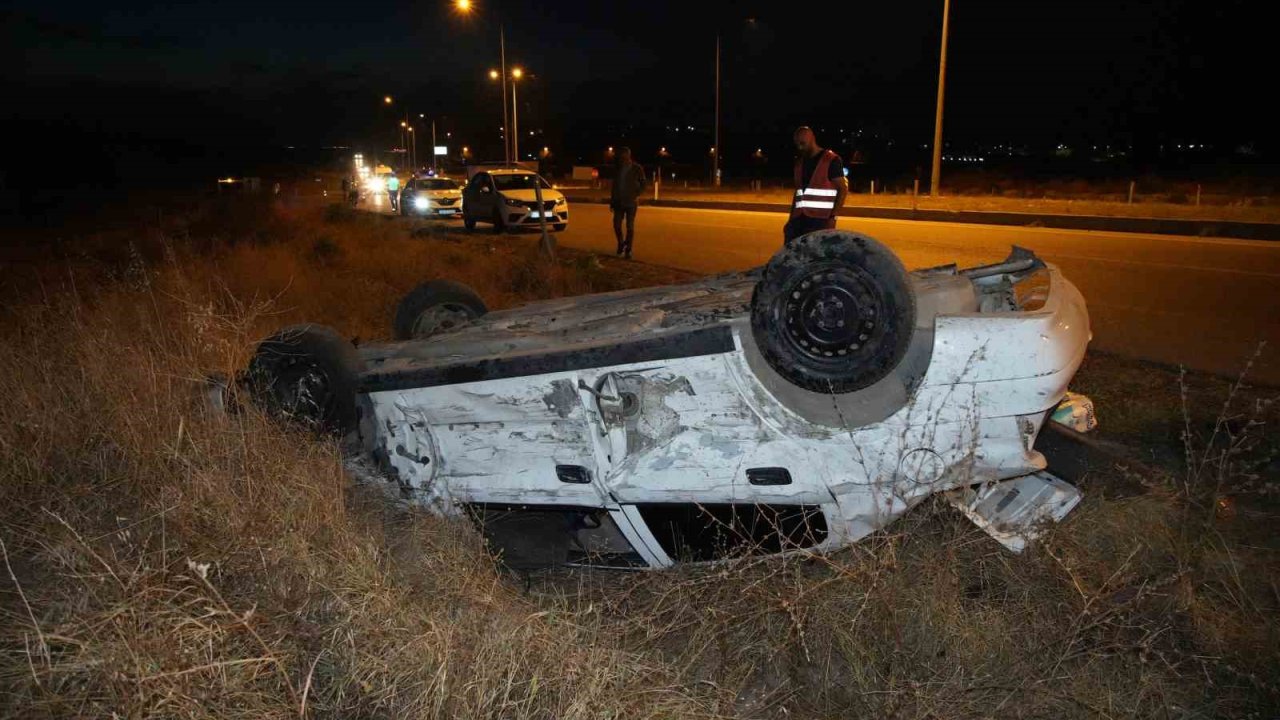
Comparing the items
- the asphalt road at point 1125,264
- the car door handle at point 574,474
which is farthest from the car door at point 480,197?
the car door handle at point 574,474

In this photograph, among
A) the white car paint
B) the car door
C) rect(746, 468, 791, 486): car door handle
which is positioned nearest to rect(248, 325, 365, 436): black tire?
the white car paint

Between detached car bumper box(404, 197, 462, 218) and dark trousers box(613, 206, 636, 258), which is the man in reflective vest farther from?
detached car bumper box(404, 197, 462, 218)

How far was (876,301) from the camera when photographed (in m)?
2.95

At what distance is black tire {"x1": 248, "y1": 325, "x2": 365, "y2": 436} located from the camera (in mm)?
3635

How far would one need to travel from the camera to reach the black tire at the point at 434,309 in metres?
4.88

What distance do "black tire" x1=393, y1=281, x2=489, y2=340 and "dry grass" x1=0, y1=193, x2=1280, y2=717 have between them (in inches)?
46.7

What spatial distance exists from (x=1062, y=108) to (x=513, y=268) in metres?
70.4

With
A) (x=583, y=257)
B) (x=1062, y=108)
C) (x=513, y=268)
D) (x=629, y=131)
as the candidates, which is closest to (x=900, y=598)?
(x=513, y=268)

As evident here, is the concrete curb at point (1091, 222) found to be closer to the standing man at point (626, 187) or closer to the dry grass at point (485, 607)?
the standing man at point (626, 187)

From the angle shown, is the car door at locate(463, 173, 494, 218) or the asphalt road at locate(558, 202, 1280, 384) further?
the car door at locate(463, 173, 494, 218)

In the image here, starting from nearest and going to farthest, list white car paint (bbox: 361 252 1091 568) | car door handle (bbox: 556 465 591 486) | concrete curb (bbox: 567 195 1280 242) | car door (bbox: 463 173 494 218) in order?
1. white car paint (bbox: 361 252 1091 568)
2. car door handle (bbox: 556 465 591 486)
3. concrete curb (bbox: 567 195 1280 242)
4. car door (bbox: 463 173 494 218)

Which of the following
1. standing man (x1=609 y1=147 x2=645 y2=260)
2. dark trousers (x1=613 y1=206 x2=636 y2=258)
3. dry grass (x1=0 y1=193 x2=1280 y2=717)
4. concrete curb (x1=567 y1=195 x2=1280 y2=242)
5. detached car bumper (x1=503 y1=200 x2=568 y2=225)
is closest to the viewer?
dry grass (x1=0 y1=193 x2=1280 y2=717)

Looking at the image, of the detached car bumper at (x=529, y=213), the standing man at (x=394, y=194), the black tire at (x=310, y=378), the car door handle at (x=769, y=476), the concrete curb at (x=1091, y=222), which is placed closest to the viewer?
the car door handle at (x=769, y=476)

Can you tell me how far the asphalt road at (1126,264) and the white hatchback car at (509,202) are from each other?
79 centimetres
